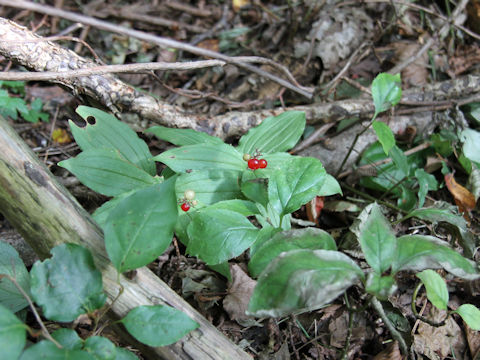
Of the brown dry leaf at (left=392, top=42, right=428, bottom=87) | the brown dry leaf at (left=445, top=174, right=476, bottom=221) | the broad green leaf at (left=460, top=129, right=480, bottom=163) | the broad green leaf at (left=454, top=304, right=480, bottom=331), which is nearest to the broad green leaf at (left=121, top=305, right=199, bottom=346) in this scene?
the broad green leaf at (left=454, top=304, right=480, bottom=331)

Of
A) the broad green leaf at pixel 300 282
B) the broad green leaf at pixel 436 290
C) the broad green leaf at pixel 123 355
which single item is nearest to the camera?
the broad green leaf at pixel 300 282

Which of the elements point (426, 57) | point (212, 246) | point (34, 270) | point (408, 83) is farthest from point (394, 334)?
point (426, 57)

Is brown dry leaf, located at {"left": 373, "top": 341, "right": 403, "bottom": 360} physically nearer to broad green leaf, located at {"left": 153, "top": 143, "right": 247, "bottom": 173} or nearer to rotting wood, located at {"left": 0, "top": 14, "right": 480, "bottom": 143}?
broad green leaf, located at {"left": 153, "top": 143, "right": 247, "bottom": 173}

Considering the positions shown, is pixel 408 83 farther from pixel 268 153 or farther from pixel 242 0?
pixel 242 0

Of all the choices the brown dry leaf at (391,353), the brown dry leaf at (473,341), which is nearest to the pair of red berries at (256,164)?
the brown dry leaf at (391,353)

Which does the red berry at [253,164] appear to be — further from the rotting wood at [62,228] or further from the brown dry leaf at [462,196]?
the brown dry leaf at [462,196]

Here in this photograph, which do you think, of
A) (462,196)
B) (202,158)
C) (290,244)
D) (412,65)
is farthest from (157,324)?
(412,65)

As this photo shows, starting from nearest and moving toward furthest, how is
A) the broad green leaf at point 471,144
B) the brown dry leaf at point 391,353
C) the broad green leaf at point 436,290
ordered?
the broad green leaf at point 436,290 → the brown dry leaf at point 391,353 → the broad green leaf at point 471,144

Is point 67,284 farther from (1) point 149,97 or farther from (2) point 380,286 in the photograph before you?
(1) point 149,97
